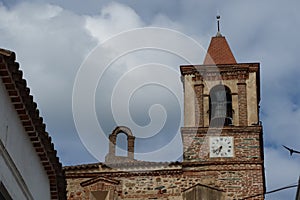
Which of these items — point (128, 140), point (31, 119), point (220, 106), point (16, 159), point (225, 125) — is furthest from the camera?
point (220, 106)

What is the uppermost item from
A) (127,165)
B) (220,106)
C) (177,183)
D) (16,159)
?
(220,106)

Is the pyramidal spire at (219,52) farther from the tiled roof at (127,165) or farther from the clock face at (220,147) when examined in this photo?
the tiled roof at (127,165)

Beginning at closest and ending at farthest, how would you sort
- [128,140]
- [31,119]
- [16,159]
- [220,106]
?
1. [16,159]
2. [31,119]
3. [128,140]
4. [220,106]

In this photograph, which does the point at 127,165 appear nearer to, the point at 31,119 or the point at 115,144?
the point at 115,144

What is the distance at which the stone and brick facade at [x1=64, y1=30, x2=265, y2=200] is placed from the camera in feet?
76.3

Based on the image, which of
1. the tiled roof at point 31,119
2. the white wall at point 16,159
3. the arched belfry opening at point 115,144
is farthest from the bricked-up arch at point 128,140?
the white wall at point 16,159

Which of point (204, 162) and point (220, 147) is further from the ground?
point (220, 147)

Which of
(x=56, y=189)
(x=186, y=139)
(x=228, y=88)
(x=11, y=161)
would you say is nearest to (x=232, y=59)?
(x=228, y=88)

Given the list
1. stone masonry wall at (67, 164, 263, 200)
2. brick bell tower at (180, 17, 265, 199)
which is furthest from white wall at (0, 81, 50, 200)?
brick bell tower at (180, 17, 265, 199)

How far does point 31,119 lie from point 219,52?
16.2 meters

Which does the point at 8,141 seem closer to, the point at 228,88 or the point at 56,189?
the point at 56,189

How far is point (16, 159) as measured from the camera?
10227 millimetres

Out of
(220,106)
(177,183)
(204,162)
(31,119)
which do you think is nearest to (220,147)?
(204,162)

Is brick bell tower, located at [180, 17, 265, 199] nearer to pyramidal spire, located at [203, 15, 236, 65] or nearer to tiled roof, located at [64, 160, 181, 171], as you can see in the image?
pyramidal spire, located at [203, 15, 236, 65]
